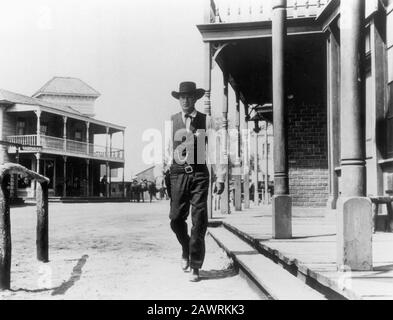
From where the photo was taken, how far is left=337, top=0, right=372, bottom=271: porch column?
328 centimetres

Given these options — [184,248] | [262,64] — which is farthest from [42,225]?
[262,64]

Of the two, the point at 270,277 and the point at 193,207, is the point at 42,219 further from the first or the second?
the point at 270,277

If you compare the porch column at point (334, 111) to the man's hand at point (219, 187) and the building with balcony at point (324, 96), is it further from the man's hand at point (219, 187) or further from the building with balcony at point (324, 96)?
the man's hand at point (219, 187)

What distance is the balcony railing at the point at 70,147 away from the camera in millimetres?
28984

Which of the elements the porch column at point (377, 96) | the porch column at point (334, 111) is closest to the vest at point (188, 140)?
the porch column at point (377, 96)

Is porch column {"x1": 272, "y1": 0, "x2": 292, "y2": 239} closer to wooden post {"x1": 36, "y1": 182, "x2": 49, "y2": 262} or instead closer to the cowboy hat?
the cowboy hat

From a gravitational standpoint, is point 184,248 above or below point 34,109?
below

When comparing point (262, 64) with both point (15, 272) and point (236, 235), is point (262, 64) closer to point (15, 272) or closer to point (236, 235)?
point (236, 235)

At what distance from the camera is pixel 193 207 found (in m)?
4.43

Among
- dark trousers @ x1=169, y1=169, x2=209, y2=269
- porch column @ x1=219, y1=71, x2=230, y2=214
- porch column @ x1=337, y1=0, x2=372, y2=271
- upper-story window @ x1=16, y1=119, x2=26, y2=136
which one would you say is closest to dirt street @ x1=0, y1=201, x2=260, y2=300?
dark trousers @ x1=169, y1=169, x2=209, y2=269

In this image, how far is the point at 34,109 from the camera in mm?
27812

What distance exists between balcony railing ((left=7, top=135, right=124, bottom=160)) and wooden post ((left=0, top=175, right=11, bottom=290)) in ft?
80.5

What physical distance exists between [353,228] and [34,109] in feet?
88.5

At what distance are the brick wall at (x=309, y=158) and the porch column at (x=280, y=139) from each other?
720cm
